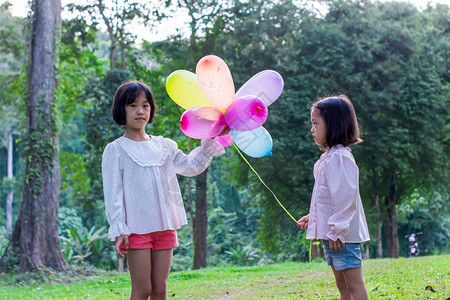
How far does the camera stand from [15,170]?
30531 millimetres

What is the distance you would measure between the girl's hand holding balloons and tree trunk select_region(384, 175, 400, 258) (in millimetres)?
12314

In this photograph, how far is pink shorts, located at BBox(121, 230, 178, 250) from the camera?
280cm

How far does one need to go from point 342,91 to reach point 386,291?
8142mm

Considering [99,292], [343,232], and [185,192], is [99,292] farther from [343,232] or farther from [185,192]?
[185,192]

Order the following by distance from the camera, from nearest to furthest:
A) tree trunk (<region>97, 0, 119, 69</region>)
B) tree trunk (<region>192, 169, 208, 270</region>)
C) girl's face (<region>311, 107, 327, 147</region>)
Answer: girl's face (<region>311, 107, 327, 147</region>) < tree trunk (<region>97, 0, 119, 69</region>) < tree trunk (<region>192, 169, 208, 270</region>)

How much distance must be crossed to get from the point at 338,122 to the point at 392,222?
13785 mm

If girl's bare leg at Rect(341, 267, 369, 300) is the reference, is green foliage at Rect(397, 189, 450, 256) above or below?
below

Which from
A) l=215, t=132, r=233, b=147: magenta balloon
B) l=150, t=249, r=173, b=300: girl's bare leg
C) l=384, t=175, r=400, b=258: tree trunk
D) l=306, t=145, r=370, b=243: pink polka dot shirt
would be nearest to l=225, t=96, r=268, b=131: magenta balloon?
l=215, t=132, r=233, b=147: magenta balloon

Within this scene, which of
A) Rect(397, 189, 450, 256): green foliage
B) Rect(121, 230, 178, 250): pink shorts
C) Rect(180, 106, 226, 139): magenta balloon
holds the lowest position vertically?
Rect(397, 189, 450, 256): green foliage

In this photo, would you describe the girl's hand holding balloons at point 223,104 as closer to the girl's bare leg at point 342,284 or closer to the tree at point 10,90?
the girl's bare leg at point 342,284

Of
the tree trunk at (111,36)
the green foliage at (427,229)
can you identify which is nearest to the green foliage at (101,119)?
the tree trunk at (111,36)

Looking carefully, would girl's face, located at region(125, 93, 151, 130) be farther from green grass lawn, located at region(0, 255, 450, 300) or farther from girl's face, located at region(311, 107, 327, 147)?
green grass lawn, located at region(0, 255, 450, 300)

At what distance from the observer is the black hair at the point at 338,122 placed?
2.91 meters

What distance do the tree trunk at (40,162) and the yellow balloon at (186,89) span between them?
6.20 meters
